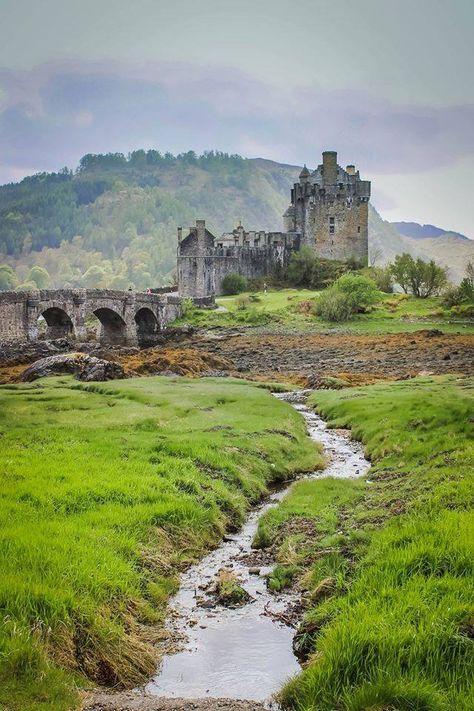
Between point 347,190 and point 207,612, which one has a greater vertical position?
point 347,190

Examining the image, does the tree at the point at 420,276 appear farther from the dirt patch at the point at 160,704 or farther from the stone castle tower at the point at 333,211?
the dirt patch at the point at 160,704

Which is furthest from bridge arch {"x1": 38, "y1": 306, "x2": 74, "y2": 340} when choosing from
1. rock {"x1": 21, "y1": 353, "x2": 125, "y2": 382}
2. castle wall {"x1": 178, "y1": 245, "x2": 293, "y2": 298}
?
castle wall {"x1": 178, "y1": 245, "x2": 293, "y2": 298}

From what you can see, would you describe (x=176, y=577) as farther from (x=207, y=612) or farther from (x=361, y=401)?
(x=361, y=401)

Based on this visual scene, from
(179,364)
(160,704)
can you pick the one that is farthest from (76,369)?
(160,704)

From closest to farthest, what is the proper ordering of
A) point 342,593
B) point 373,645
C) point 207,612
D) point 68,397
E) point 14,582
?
point 373,645, point 14,582, point 342,593, point 207,612, point 68,397

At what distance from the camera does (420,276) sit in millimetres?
Result: 112875

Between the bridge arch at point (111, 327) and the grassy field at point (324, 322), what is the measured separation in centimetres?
1164

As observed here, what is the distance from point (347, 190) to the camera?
441 ft

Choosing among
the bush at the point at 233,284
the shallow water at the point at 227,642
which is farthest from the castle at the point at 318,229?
the shallow water at the point at 227,642

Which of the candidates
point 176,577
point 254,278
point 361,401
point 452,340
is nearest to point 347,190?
point 254,278

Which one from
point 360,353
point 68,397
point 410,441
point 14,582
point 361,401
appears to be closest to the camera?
point 14,582

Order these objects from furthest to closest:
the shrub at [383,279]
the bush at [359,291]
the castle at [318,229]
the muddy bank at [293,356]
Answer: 1. the castle at [318,229]
2. the shrub at [383,279]
3. the bush at [359,291]
4. the muddy bank at [293,356]

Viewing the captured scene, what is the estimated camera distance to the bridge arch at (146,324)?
9319cm

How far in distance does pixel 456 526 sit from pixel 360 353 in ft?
186
